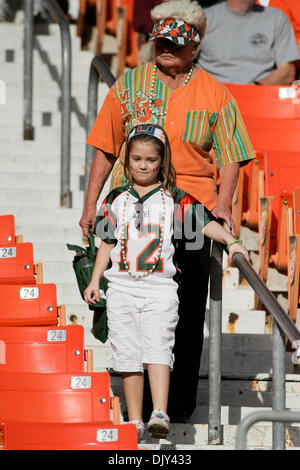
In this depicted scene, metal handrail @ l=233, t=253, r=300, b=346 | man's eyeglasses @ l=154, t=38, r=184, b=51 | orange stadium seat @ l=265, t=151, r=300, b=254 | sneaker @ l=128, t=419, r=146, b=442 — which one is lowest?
sneaker @ l=128, t=419, r=146, b=442

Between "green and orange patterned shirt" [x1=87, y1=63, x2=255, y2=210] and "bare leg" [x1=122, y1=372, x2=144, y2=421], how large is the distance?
70 cm

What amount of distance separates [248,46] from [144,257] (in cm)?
329

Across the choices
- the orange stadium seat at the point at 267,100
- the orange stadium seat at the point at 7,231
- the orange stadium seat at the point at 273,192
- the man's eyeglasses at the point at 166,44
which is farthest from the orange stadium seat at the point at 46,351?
the orange stadium seat at the point at 267,100

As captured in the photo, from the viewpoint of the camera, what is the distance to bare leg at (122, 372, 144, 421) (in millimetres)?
3721

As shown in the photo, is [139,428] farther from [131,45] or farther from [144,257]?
[131,45]

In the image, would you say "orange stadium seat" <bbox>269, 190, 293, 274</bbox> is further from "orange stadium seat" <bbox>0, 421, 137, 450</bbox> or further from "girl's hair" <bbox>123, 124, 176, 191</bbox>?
"orange stadium seat" <bbox>0, 421, 137, 450</bbox>

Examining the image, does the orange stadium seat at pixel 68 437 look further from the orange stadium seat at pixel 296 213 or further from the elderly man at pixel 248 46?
the elderly man at pixel 248 46

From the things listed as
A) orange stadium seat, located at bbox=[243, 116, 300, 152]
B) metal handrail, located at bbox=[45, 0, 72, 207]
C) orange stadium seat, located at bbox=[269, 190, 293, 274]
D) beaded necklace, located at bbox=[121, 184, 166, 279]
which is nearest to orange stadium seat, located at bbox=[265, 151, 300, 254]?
orange stadium seat, located at bbox=[269, 190, 293, 274]

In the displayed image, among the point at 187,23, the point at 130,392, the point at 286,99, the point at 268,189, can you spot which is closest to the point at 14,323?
the point at 130,392

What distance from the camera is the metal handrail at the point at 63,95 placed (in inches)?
225

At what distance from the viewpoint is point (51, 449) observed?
326 centimetres

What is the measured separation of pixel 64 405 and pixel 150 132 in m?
1.01

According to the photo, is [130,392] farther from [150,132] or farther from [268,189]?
[268,189]
